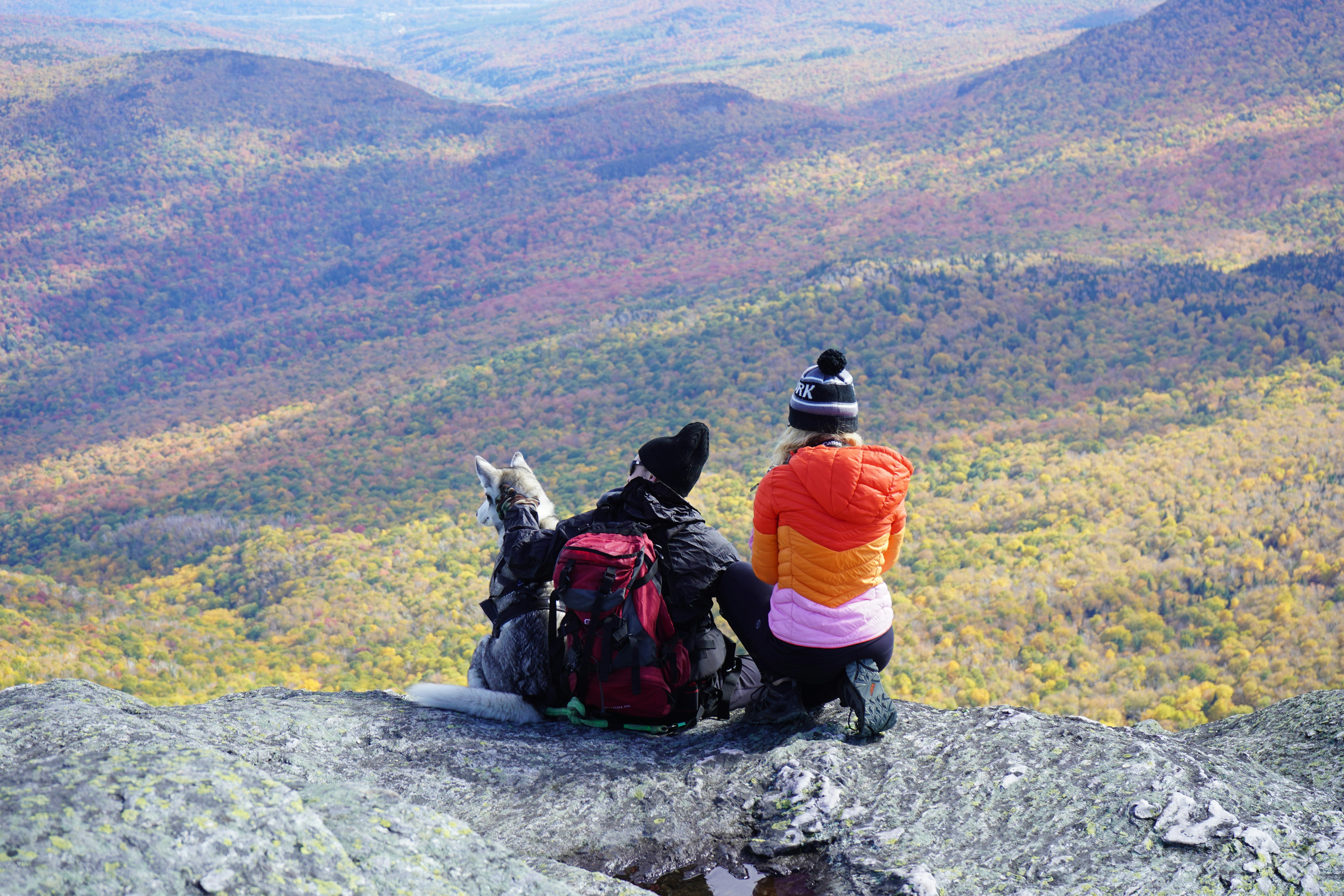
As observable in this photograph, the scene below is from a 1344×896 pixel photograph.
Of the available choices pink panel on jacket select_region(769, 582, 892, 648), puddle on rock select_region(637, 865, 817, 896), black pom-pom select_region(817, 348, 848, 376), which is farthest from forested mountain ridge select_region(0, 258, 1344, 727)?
puddle on rock select_region(637, 865, 817, 896)

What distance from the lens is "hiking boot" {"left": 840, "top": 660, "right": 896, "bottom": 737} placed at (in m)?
3.66

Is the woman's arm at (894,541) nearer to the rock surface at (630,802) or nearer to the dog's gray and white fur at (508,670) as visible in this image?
the rock surface at (630,802)

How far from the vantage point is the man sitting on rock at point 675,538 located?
13.1ft

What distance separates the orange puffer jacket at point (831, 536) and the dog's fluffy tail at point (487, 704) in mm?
1288

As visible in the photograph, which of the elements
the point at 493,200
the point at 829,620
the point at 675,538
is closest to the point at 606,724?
the point at 675,538

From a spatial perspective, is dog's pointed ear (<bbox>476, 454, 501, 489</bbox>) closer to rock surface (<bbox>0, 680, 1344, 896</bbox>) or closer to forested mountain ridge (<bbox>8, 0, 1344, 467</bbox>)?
rock surface (<bbox>0, 680, 1344, 896</bbox>)

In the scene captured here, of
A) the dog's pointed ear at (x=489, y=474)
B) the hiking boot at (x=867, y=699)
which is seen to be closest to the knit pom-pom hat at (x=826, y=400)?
the hiking boot at (x=867, y=699)

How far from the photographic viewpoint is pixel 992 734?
3703 millimetres

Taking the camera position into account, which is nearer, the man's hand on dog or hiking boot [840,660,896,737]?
hiking boot [840,660,896,737]

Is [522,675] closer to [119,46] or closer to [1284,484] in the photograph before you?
[1284,484]

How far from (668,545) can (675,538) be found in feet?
0.17

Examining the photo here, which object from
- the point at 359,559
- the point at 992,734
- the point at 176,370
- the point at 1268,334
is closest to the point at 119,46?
the point at 176,370

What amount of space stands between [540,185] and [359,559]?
29.7m

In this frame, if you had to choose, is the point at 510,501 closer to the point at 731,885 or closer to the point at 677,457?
the point at 677,457
